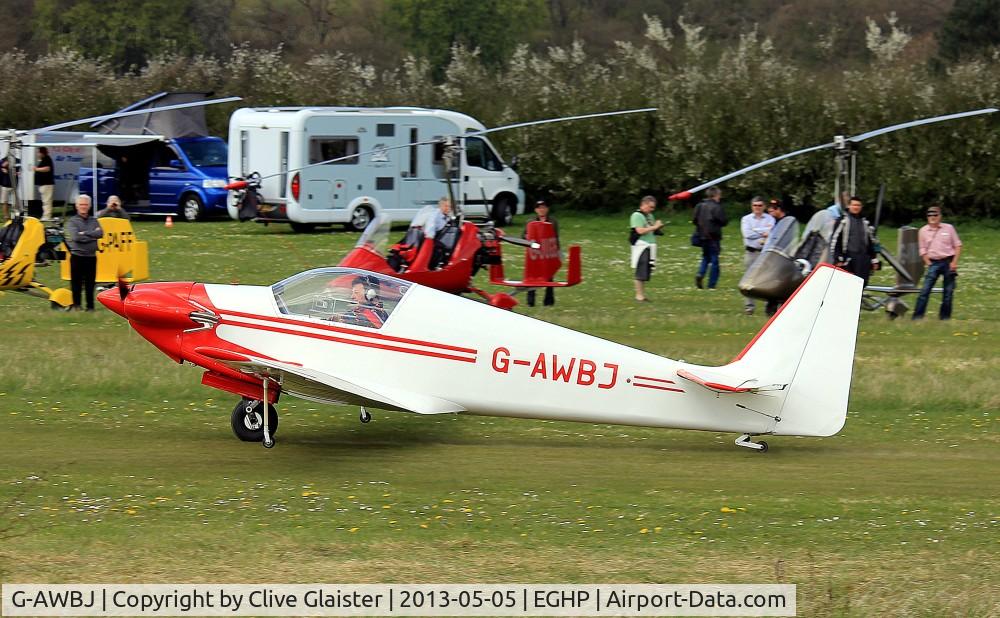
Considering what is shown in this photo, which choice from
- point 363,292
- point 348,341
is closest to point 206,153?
point 363,292

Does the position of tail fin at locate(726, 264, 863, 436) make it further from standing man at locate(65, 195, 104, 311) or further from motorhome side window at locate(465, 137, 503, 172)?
motorhome side window at locate(465, 137, 503, 172)

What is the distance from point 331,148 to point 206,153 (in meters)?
5.11

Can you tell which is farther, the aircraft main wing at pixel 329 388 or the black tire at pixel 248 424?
the black tire at pixel 248 424

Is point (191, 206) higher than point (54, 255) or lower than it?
higher

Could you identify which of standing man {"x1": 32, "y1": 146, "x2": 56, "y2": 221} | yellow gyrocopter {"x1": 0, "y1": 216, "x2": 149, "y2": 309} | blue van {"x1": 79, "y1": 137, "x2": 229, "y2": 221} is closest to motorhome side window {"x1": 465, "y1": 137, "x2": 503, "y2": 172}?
blue van {"x1": 79, "y1": 137, "x2": 229, "y2": 221}

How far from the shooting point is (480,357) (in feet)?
37.9

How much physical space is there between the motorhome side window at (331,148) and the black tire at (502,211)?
4.36 m

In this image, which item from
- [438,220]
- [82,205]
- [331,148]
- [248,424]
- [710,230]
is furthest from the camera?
[331,148]

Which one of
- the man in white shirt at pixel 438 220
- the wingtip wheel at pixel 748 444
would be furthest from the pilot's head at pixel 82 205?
the wingtip wheel at pixel 748 444

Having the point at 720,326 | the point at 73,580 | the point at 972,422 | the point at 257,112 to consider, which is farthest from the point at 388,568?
the point at 257,112

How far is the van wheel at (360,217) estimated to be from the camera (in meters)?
32.6

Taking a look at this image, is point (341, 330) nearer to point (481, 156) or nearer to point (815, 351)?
point (815, 351)

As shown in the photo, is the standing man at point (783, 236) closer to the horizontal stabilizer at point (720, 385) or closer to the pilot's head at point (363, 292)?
the horizontal stabilizer at point (720, 385)

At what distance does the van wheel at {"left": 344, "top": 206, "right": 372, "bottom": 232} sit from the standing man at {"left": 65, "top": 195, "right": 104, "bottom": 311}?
13833mm
